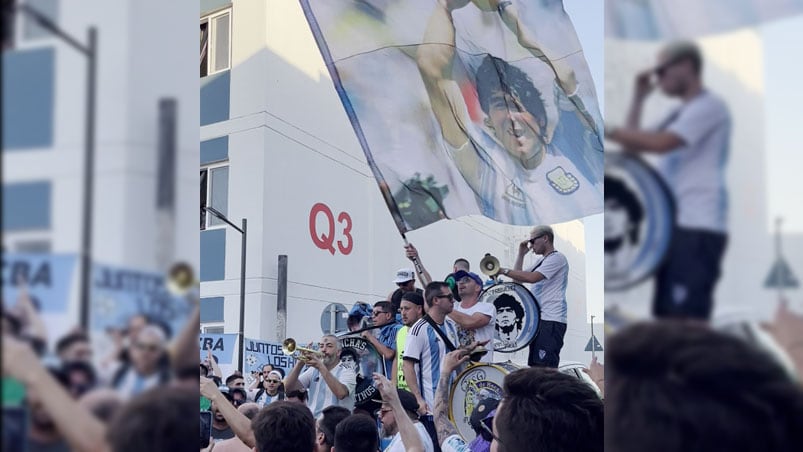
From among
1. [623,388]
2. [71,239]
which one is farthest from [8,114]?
[623,388]

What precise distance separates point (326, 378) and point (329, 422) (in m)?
0.18

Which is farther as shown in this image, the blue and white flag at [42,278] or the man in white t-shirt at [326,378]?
the man in white t-shirt at [326,378]

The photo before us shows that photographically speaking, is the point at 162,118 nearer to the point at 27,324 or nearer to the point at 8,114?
the point at 8,114

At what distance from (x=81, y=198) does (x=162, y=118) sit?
15 centimetres

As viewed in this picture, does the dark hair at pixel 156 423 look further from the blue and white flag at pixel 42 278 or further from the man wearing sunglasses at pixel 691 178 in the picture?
the man wearing sunglasses at pixel 691 178

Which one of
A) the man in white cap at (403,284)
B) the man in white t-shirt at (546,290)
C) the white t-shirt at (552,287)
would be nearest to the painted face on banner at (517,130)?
the man in white t-shirt at (546,290)

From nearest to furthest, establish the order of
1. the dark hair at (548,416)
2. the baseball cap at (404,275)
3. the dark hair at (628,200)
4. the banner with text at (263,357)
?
1. the dark hair at (628,200)
2. the dark hair at (548,416)
3. the baseball cap at (404,275)
4. the banner with text at (263,357)

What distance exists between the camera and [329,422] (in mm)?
3164

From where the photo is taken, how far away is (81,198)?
887 mm

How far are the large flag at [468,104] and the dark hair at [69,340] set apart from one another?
2.28 metres

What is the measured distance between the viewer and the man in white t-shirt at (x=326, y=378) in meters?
3.23

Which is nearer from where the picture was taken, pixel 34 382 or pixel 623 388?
pixel 34 382

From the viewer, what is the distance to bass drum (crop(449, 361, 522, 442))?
293 centimetres

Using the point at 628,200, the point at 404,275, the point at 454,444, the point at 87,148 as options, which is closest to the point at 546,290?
the point at 404,275
